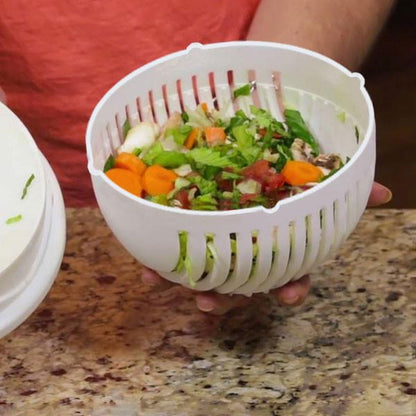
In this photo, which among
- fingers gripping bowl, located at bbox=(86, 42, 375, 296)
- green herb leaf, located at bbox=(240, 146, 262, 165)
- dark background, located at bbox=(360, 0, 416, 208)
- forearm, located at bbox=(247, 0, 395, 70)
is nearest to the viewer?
fingers gripping bowl, located at bbox=(86, 42, 375, 296)

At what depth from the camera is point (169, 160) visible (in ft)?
2.30

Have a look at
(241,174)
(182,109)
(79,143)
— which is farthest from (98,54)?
(241,174)

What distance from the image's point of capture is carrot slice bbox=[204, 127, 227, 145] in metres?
0.72

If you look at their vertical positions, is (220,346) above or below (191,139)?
below

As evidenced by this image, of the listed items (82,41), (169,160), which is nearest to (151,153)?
(169,160)

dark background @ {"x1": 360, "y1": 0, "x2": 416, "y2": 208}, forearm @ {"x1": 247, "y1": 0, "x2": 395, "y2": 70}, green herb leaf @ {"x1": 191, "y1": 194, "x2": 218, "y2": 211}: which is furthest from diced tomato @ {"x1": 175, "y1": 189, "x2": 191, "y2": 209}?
dark background @ {"x1": 360, "y1": 0, "x2": 416, "y2": 208}

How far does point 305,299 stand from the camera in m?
0.79

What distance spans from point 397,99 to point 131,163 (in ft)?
3.34

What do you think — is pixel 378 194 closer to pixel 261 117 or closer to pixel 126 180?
pixel 261 117

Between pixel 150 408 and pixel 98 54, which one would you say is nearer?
pixel 150 408

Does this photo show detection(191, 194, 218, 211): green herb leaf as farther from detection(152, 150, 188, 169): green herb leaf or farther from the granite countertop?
the granite countertop

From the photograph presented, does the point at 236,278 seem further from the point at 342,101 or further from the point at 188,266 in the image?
the point at 342,101

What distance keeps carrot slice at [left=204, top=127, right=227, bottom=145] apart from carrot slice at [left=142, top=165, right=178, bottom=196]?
0.05m

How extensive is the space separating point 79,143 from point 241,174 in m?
0.40
